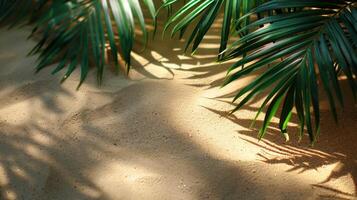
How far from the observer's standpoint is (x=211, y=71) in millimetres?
1848

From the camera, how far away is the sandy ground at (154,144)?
1.43m

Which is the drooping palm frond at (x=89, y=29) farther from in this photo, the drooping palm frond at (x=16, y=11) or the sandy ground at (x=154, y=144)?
the drooping palm frond at (x=16, y=11)

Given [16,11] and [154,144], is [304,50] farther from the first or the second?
[16,11]

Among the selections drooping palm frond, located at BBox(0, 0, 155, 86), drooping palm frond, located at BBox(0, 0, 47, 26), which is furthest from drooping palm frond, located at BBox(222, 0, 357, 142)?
drooping palm frond, located at BBox(0, 0, 47, 26)

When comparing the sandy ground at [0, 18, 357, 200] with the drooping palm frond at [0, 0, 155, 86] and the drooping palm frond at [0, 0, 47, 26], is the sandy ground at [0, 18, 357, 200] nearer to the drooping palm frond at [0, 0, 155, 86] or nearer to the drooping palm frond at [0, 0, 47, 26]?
the drooping palm frond at [0, 0, 155, 86]

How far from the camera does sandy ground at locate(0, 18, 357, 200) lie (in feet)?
4.70

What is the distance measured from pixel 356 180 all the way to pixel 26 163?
3.28 feet

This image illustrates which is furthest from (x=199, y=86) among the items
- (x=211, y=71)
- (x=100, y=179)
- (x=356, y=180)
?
(x=356, y=180)

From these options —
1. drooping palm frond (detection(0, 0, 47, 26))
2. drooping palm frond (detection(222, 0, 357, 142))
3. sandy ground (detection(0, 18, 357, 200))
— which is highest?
drooping palm frond (detection(222, 0, 357, 142))

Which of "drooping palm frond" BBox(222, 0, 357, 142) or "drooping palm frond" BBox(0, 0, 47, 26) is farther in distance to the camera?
"drooping palm frond" BBox(0, 0, 47, 26)

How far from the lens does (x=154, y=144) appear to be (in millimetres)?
1585

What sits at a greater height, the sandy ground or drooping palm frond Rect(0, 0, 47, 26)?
drooping palm frond Rect(0, 0, 47, 26)

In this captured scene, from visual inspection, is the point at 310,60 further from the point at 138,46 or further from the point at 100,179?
the point at 138,46

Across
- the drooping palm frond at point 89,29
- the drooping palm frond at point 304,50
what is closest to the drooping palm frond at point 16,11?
the drooping palm frond at point 89,29
